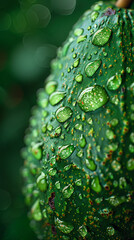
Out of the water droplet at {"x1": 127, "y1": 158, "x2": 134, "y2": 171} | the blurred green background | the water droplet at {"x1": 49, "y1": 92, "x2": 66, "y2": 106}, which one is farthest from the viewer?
the blurred green background

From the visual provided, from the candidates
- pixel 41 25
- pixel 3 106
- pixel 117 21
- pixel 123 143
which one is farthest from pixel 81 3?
pixel 123 143

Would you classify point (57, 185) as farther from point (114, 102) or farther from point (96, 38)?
point (96, 38)

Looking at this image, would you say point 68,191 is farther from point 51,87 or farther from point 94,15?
point 94,15

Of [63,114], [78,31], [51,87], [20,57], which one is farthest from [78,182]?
[20,57]

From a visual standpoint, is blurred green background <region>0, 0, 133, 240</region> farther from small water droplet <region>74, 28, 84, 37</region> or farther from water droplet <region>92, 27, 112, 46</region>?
water droplet <region>92, 27, 112, 46</region>

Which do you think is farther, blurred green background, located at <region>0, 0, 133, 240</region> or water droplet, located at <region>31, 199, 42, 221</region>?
blurred green background, located at <region>0, 0, 133, 240</region>

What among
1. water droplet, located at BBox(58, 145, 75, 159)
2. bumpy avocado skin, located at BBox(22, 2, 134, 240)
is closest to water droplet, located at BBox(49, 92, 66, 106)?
bumpy avocado skin, located at BBox(22, 2, 134, 240)

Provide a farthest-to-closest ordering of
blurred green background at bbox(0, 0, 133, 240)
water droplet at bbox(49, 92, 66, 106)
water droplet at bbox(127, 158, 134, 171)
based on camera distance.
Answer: blurred green background at bbox(0, 0, 133, 240)
water droplet at bbox(49, 92, 66, 106)
water droplet at bbox(127, 158, 134, 171)
